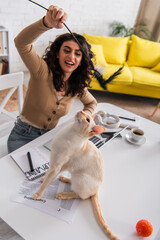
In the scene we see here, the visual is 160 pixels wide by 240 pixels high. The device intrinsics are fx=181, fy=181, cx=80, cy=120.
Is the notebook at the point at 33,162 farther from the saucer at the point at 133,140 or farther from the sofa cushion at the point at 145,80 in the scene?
the sofa cushion at the point at 145,80

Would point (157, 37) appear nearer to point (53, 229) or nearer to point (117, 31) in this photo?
point (117, 31)

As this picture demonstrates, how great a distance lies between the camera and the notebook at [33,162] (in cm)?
85

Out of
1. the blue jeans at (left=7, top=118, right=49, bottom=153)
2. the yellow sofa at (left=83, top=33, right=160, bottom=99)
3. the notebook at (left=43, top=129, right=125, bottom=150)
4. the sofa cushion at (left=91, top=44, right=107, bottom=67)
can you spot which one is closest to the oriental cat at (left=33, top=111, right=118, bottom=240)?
the notebook at (left=43, top=129, right=125, bottom=150)

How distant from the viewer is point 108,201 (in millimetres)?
806

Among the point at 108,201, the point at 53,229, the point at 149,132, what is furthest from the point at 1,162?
the point at 149,132

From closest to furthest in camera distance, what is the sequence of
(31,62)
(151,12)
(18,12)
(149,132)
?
(31,62) → (149,132) → (18,12) → (151,12)

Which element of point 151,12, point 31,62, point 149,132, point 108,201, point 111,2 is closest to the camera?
point 108,201

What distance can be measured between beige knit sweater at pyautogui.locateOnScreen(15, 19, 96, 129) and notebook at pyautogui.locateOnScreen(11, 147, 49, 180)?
0.95 ft

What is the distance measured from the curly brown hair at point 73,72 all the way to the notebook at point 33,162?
16.7 inches

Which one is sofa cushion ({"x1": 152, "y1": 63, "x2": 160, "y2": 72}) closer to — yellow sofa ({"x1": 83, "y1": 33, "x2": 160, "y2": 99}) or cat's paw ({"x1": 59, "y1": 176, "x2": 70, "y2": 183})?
yellow sofa ({"x1": 83, "y1": 33, "x2": 160, "y2": 99})

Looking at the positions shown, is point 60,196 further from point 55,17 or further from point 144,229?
point 55,17

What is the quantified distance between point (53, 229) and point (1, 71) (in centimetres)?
275

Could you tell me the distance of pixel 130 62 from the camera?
3375mm

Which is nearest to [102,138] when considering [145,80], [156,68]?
[145,80]
